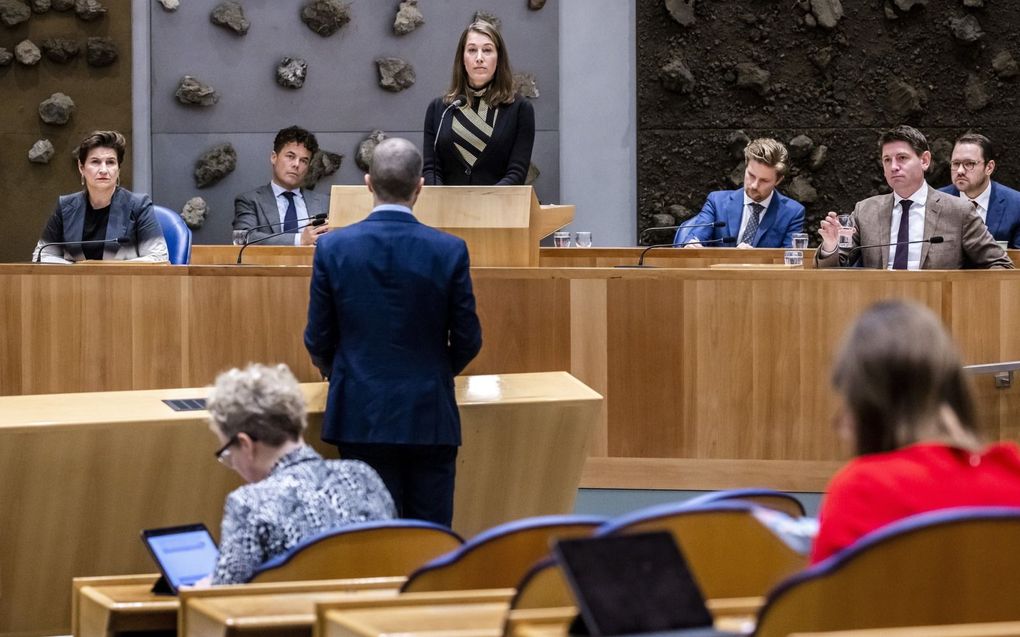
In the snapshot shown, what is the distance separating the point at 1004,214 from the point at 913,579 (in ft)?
18.6

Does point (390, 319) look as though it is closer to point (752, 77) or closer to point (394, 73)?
point (394, 73)

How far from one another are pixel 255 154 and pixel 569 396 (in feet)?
16.1

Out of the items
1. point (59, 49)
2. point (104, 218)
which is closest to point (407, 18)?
point (59, 49)

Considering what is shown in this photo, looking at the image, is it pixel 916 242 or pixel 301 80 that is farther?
pixel 301 80

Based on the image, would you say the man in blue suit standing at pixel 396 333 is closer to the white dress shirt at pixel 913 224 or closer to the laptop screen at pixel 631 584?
the laptop screen at pixel 631 584

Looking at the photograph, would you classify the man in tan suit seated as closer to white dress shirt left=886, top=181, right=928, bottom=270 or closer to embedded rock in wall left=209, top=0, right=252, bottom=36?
white dress shirt left=886, top=181, right=928, bottom=270

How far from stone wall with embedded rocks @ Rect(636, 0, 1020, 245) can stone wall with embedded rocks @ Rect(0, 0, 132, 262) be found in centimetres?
313

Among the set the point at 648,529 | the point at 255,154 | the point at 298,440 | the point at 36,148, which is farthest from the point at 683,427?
the point at 36,148

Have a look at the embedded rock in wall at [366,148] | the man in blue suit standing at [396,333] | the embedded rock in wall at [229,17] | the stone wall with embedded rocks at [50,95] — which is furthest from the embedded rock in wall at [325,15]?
the man in blue suit standing at [396,333]

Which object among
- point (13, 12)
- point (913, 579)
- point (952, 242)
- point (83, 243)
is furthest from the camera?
point (13, 12)

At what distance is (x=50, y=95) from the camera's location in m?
8.41

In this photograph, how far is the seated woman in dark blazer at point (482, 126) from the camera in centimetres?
510

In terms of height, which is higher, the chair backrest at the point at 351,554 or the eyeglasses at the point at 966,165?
the eyeglasses at the point at 966,165

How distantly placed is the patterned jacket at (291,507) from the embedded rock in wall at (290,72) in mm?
6047
